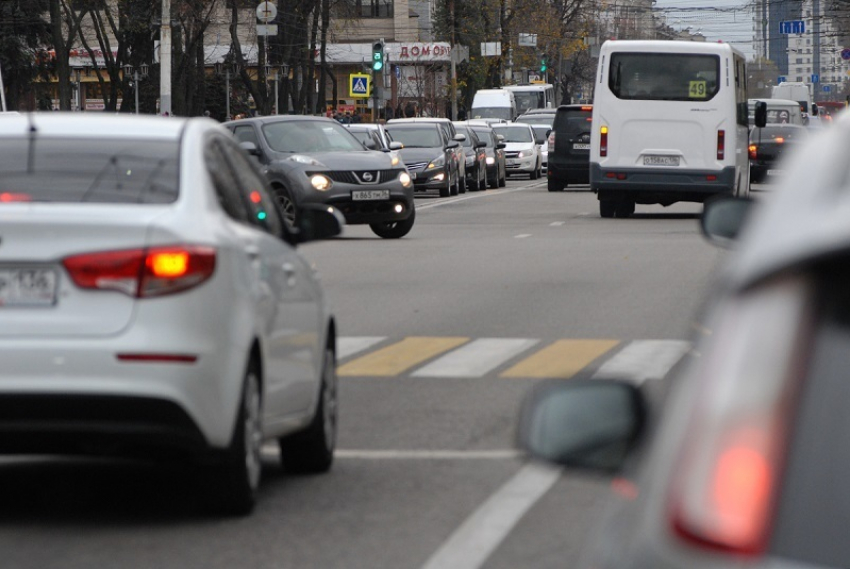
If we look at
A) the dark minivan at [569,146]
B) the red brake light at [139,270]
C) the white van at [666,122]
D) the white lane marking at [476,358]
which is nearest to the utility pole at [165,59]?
the dark minivan at [569,146]

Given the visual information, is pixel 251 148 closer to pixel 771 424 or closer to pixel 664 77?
pixel 664 77

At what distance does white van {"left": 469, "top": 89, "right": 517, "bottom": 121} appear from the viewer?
81500 mm

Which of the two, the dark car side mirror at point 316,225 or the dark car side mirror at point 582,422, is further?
the dark car side mirror at point 316,225

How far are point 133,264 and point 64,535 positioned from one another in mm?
939

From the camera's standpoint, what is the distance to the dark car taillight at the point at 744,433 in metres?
1.93

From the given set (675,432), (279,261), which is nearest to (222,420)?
(279,261)

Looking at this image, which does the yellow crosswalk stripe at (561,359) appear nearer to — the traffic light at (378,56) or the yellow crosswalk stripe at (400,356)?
the yellow crosswalk stripe at (400,356)

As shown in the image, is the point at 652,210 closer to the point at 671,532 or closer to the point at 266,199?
the point at 266,199

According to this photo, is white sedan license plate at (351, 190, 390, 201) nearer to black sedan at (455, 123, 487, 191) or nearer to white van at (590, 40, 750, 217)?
white van at (590, 40, 750, 217)

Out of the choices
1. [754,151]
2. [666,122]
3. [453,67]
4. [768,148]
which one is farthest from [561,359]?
[453,67]

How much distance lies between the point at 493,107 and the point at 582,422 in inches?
3132

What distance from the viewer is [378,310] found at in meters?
15.8

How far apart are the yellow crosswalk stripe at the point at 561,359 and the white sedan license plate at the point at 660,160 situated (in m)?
17.7

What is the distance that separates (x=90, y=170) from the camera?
22.8 feet
